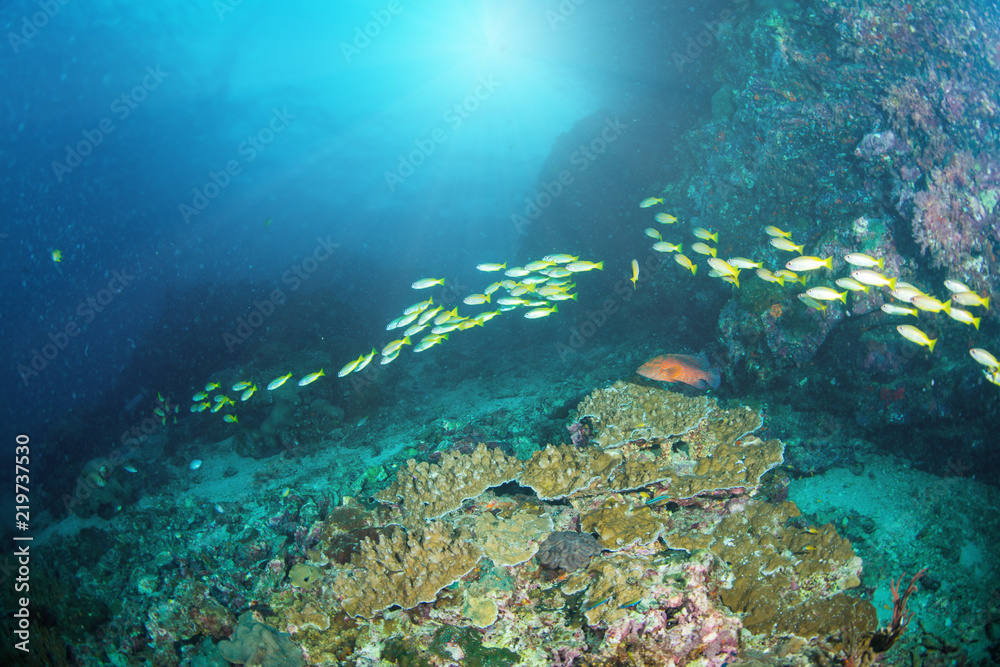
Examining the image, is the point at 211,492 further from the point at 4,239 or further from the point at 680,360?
the point at 4,239

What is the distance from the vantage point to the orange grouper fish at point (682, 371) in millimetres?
5816

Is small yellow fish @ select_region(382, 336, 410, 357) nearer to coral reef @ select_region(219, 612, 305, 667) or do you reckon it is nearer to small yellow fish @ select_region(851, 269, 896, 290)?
coral reef @ select_region(219, 612, 305, 667)

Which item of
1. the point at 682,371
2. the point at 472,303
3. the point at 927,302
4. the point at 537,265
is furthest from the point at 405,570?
the point at 927,302

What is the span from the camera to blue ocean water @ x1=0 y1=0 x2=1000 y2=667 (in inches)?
144

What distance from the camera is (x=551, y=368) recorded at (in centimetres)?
1191

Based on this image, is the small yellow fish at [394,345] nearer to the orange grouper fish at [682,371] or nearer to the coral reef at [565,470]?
the coral reef at [565,470]

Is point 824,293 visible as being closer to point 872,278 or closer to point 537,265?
point 872,278

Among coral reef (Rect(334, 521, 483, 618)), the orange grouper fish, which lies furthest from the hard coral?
the orange grouper fish

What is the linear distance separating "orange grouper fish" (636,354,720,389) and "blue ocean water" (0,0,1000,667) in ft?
0.14

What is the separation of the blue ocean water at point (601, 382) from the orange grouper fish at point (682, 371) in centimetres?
4

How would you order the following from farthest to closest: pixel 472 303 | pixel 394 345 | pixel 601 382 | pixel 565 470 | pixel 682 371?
pixel 601 382 → pixel 472 303 → pixel 394 345 → pixel 682 371 → pixel 565 470

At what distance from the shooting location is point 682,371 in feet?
19.2

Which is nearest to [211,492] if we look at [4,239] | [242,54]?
[242,54]

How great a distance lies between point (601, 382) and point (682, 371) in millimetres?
3415
